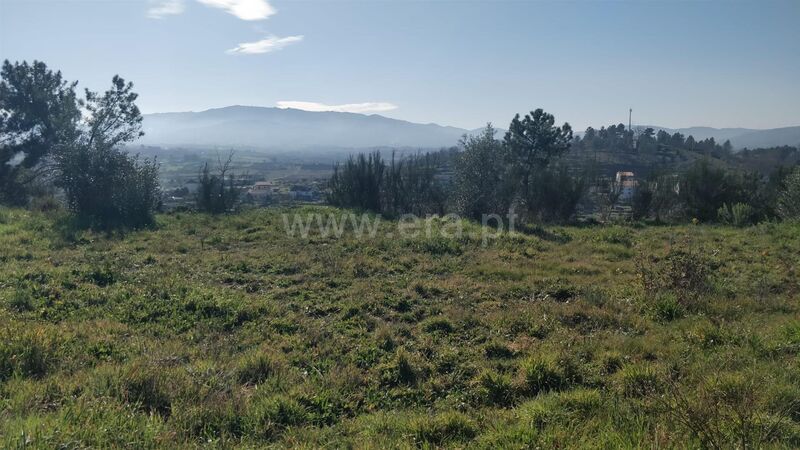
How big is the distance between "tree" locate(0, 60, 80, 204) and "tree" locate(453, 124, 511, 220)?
15548 mm

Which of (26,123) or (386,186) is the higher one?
(26,123)

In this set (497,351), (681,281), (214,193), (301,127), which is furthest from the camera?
(301,127)

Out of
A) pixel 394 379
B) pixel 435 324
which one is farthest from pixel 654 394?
pixel 435 324

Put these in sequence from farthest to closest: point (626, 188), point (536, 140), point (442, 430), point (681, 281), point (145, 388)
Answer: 1. point (536, 140)
2. point (626, 188)
3. point (681, 281)
4. point (145, 388)
5. point (442, 430)

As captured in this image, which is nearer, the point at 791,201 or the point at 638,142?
the point at 791,201

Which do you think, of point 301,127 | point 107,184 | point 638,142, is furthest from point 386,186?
point 301,127

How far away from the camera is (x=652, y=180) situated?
20844mm

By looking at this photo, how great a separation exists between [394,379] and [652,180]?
2017 cm

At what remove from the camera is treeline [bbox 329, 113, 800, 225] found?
55.6 ft

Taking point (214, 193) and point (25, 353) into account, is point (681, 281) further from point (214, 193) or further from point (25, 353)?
point (214, 193)

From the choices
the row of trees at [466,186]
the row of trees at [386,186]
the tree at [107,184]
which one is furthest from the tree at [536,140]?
the tree at [107,184]

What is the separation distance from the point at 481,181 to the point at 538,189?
321 centimetres

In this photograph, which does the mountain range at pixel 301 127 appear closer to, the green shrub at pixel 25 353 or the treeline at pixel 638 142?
the treeline at pixel 638 142

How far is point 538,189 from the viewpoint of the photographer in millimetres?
18828
